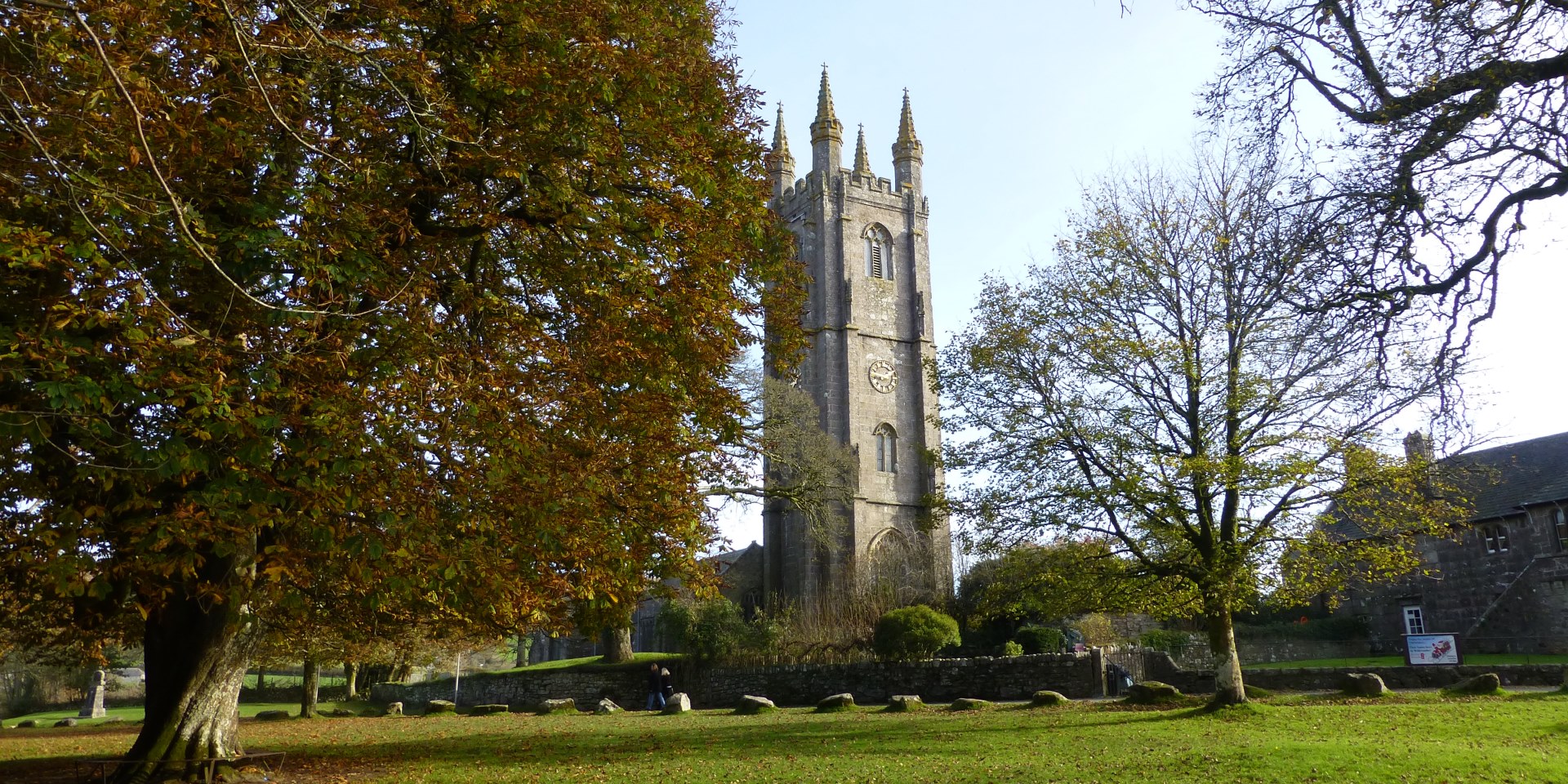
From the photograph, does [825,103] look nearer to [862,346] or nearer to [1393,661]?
[862,346]

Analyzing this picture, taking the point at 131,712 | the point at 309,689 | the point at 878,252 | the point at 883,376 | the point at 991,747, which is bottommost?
the point at 131,712

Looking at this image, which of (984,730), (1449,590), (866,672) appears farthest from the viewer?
(1449,590)

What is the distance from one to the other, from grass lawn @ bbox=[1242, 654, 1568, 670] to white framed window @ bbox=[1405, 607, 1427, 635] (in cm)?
278

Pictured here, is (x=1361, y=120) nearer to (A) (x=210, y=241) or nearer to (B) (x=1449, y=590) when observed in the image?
(A) (x=210, y=241)

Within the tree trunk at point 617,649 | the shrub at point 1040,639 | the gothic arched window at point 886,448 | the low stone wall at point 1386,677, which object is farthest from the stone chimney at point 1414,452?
the gothic arched window at point 886,448

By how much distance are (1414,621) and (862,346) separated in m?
25.8

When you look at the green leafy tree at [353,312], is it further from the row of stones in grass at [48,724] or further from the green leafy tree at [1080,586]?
the row of stones in grass at [48,724]

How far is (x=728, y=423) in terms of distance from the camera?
11.7 m

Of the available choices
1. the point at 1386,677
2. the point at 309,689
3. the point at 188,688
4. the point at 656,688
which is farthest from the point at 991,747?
the point at 309,689

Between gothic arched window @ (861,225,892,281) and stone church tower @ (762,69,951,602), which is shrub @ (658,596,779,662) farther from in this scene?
gothic arched window @ (861,225,892,281)

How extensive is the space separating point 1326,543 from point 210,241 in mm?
15940

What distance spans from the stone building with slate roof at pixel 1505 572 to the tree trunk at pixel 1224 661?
1631 cm

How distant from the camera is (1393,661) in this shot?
98.2 ft

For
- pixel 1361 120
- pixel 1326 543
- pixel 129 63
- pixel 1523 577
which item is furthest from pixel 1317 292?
pixel 1523 577
